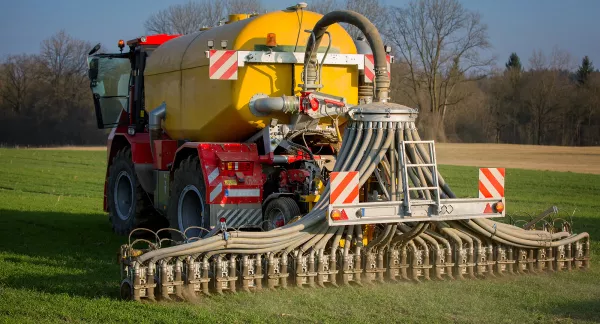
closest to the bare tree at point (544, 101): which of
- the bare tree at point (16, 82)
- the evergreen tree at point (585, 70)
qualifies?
the evergreen tree at point (585, 70)

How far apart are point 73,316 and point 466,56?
58515 mm

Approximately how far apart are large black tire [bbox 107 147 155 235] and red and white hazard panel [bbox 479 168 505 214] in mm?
6415

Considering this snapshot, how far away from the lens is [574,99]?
7119cm

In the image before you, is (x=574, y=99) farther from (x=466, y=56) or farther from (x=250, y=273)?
(x=250, y=273)

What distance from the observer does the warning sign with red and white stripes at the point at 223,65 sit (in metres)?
10.3

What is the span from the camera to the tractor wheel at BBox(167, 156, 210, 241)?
35.5 feet

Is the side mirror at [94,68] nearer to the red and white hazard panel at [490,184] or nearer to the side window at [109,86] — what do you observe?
the side window at [109,86]

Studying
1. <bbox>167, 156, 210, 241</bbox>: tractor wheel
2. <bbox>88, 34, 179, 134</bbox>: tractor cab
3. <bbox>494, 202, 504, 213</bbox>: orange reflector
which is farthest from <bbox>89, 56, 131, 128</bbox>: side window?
<bbox>494, 202, 504, 213</bbox>: orange reflector

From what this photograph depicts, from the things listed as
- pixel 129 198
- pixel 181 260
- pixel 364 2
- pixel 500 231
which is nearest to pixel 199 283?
pixel 181 260

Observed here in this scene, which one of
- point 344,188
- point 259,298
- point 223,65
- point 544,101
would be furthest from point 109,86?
point 544,101

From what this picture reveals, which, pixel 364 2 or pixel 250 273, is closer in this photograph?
pixel 250 273

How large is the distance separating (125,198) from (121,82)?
6.73 feet

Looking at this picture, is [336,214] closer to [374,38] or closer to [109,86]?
[374,38]

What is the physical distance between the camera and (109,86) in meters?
14.6
